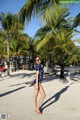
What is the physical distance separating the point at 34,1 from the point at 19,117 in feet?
17.6

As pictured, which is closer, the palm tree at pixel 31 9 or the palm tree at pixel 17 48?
the palm tree at pixel 31 9

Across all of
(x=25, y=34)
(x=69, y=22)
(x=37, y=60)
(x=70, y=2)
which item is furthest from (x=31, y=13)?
(x=25, y=34)

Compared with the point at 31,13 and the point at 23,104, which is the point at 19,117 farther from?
the point at 31,13

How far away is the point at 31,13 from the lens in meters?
11.6

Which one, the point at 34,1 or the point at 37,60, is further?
the point at 34,1

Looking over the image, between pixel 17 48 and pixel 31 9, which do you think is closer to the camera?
pixel 31 9

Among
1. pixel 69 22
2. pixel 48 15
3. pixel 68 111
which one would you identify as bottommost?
pixel 68 111

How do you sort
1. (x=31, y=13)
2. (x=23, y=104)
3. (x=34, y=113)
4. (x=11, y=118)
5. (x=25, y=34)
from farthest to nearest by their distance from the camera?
1. (x=25, y=34)
2. (x=31, y=13)
3. (x=23, y=104)
4. (x=34, y=113)
5. (x=11, y=118)

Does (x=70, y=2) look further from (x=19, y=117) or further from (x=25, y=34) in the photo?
(x=25, y=34)

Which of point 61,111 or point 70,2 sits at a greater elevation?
point 70,2

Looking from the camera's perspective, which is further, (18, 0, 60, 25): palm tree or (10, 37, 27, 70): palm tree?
(10, 37, 27, 70): palm tree

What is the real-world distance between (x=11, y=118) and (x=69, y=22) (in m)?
21.2

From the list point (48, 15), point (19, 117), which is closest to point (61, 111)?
point (19, 117)

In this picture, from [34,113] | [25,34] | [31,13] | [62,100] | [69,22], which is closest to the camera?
[34,113]
